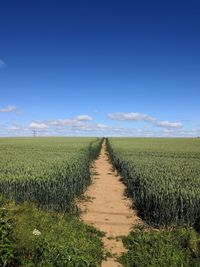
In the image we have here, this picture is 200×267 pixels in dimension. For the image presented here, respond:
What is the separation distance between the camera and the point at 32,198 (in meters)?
12.6

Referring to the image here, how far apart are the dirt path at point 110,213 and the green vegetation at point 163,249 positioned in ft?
1.45

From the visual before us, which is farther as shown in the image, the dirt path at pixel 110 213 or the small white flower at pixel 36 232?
the dirt path at pixel 110 213

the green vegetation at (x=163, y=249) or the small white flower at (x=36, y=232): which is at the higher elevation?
the small white flower at (x=36, y=232)

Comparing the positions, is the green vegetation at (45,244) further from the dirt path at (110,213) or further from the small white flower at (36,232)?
the dirt path at (110,213)

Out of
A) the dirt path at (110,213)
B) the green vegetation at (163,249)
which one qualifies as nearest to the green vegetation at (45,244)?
the dirt path at (110,213)

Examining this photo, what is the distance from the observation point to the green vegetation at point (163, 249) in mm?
8047

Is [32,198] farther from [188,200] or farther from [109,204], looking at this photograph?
[188,200]

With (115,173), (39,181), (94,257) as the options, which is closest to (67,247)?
(94,257)

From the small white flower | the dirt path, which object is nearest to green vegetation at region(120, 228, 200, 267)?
the dirt path

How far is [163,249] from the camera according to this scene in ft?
28.3

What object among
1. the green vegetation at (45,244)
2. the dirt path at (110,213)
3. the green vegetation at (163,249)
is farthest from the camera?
the dirt path at (110,213)

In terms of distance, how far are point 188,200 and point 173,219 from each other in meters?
0.96

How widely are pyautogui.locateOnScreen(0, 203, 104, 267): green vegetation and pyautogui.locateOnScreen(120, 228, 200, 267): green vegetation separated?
101 cm

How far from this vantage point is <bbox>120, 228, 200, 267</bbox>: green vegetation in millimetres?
8047
